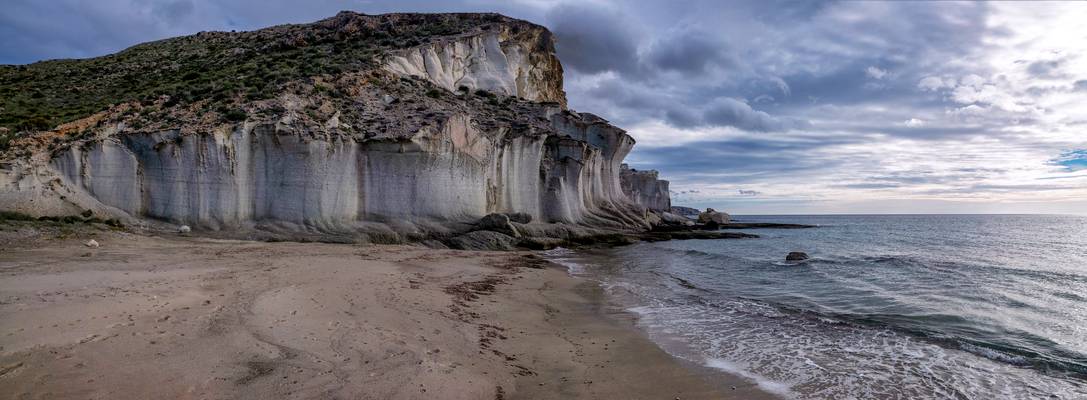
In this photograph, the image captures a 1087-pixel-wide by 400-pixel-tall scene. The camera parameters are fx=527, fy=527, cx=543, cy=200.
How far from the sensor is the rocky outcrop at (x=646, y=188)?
70.8 metres

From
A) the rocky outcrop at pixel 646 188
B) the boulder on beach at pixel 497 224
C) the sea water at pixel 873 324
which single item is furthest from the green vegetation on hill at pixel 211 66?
the rocky outcrop at pixel 646 188

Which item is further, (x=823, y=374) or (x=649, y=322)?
(x=649, y=322)

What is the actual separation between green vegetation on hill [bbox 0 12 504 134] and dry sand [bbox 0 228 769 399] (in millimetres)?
12454

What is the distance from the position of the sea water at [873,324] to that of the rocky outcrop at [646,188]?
49109 millimetres

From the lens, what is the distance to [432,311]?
30.4 feet

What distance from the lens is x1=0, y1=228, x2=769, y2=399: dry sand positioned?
4.73 m

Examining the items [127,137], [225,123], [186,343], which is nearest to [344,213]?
[225,123]

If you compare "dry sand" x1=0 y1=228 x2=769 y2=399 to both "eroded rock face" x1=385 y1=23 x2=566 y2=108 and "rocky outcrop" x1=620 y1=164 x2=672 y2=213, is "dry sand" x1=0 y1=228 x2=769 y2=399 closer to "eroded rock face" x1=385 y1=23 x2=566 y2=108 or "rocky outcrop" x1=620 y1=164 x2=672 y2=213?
"eroded rock face" x1=385 y1=23 x2=566 y2=108

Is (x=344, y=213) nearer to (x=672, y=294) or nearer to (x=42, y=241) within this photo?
(x=42, y=241)

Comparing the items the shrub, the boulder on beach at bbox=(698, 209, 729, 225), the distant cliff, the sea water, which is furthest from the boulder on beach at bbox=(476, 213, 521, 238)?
the boulder on beach at bbox=(698, 209, 729, 225)

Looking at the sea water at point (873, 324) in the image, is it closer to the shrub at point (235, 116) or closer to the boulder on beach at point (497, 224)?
the boulder on beach at point (497, 224)

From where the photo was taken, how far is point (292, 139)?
20609mm

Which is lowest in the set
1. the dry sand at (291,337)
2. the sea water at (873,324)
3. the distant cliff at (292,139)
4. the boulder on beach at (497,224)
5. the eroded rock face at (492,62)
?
the sea water at (873,324)

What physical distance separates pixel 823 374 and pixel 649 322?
366 cm
